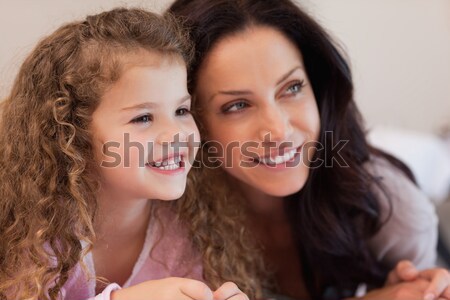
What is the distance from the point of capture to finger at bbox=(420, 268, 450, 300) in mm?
1138

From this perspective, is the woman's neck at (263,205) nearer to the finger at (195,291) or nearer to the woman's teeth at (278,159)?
the woman's teeth at (278,159)

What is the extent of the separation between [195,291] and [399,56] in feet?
5.90

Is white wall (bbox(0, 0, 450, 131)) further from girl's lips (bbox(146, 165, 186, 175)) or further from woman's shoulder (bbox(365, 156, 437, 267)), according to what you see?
girl's lips (bbox(146, 165, 186, 175))

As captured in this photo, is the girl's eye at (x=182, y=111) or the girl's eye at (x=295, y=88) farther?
the girl's eye at (x=295, y=88)

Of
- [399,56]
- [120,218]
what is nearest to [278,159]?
[120,218]

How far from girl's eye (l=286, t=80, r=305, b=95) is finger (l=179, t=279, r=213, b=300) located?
17.4 inches

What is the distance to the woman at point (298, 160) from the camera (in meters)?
1.11

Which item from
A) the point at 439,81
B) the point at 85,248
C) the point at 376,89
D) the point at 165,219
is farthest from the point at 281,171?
the point at 439,81

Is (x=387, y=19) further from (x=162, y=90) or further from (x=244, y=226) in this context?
(x=162, y=90)

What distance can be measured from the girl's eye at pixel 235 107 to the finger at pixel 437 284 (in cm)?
53

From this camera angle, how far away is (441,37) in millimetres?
2416

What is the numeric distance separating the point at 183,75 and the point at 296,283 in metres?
0.70

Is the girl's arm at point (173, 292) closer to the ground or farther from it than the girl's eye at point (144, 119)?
closer to the ground

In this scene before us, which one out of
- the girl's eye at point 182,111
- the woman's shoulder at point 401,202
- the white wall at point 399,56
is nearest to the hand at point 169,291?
the girl's eye at point 182,111
